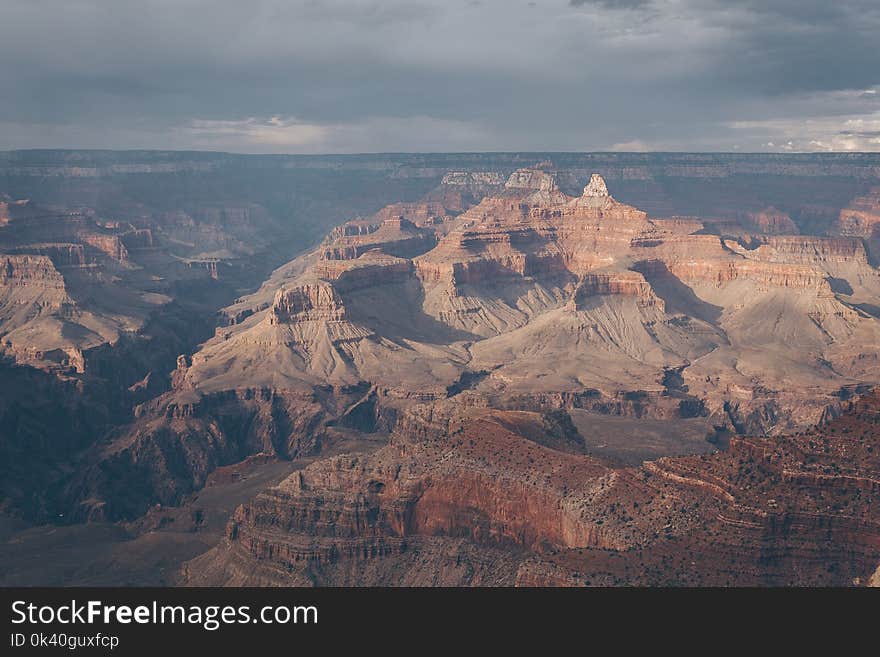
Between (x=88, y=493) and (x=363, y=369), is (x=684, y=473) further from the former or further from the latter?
(x=363, y=369)

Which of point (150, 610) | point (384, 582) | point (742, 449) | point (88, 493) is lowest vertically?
point (88, 493)

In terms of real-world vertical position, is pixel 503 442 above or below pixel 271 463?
above

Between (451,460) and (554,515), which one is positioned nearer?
(554,515)

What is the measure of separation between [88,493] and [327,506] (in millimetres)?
68927

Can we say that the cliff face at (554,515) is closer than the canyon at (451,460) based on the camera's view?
Yes

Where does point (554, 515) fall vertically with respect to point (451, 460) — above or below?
below

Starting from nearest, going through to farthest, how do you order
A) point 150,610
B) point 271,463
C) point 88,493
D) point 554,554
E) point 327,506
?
point 150,610 → point 554,554 → point 327,506 → point 271,463 → point 88,493

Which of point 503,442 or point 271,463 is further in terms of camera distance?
point 271,463

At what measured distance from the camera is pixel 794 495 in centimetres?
6994

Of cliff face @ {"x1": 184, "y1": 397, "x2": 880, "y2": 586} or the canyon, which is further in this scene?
the canyon

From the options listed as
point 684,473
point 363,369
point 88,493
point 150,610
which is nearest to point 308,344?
point 363,369

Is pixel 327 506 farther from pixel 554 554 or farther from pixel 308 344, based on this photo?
pixel 308 344

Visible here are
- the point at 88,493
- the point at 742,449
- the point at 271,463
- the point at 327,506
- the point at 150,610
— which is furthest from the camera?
the point at 88,493

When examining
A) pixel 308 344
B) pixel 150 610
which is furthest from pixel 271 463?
pixel 150 610
